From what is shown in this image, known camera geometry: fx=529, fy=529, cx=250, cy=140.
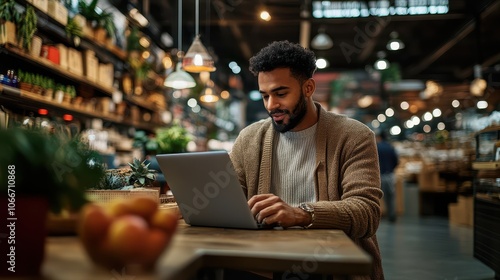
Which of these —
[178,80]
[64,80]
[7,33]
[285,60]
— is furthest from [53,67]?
[285,60]

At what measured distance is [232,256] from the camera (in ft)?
4.00

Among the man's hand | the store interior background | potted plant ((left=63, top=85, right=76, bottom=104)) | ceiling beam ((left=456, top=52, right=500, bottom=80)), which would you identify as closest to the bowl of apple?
the man's hand

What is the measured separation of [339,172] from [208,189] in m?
0.72

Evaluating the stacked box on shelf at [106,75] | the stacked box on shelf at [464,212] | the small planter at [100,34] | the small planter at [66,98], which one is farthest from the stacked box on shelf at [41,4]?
the stacked box on shelf at [464,212]

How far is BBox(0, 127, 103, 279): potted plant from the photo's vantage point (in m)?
0.98

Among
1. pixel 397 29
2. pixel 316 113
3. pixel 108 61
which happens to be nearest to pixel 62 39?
pixel 108 61

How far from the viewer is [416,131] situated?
78.9 ft

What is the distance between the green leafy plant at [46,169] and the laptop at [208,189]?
0.61 meters

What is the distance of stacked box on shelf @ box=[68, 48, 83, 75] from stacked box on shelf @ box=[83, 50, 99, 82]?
0.08 m

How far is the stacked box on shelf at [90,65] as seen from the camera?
623 centimetres

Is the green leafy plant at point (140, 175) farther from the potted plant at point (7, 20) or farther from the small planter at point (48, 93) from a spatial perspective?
the small planter at point (48, 93)

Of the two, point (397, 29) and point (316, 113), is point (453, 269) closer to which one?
point (316, 113)

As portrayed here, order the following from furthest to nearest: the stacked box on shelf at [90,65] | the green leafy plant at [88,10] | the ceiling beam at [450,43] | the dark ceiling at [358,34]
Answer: the ceiling beam at [450,43] → the dark ceiling at [358,34] → the stacked box on shelf at [90,65] → the green leafy plant at [88,10]

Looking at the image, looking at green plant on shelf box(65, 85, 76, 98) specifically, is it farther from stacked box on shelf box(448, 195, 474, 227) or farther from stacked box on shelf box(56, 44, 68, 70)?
stacked box on shelf box(448, 195, 474, 227)
